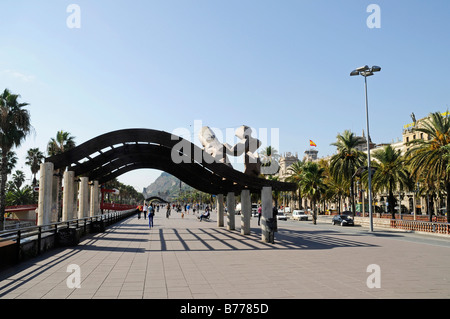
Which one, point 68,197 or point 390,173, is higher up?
point 390,173

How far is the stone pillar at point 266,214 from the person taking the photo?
16.9 m

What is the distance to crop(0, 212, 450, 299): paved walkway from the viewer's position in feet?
23.7

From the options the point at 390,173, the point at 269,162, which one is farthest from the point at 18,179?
the point at 390,173

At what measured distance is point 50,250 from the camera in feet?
44.1

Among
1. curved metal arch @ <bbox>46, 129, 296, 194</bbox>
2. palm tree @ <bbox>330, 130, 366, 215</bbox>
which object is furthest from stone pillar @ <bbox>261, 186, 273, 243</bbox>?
palm tree @ <bbox>330, 130, 366, 215</bbox>

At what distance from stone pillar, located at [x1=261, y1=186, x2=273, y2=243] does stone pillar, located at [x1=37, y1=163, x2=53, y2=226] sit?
9817mm

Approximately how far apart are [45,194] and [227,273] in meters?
9.97

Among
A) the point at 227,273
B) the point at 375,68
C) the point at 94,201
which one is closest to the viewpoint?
the point at 227,273

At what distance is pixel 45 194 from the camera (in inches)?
600

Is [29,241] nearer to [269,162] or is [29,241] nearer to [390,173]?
[390,173]

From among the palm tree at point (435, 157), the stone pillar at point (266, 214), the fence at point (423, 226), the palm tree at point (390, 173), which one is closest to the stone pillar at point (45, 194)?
the stone pillar at point (266, 214)

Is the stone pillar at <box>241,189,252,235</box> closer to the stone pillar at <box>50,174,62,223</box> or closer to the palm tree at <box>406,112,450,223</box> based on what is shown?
the stone pillar at <box>50,174,62,223</box>

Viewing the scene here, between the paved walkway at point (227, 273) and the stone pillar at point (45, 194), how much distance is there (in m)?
2.09

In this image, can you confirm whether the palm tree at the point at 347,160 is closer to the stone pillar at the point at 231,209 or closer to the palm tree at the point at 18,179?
the stone pillar at the point at 231,209
